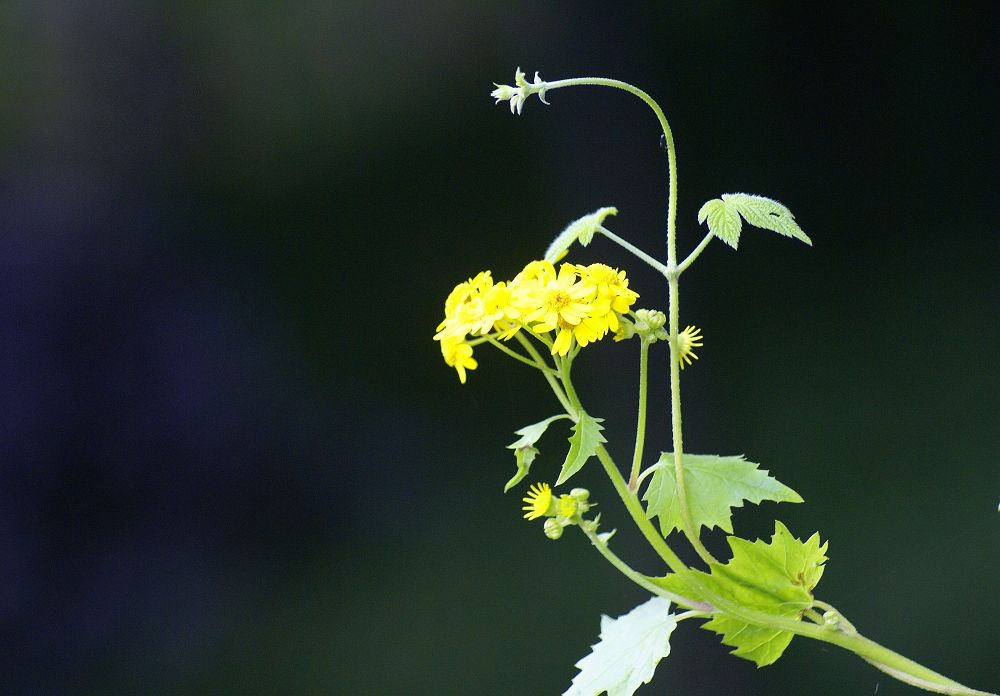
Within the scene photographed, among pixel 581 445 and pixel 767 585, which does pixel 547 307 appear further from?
pixel 767 585

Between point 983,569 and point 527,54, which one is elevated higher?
point 527,54

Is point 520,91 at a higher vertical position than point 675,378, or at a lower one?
higher

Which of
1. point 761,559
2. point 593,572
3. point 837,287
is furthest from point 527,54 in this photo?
point 761,559

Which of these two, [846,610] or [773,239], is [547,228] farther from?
[846,610]

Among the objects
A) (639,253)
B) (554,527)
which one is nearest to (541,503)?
(554,527)

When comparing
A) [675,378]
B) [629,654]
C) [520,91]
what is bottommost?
[629,654]

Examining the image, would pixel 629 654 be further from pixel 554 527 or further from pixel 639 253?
pixel 639 253
